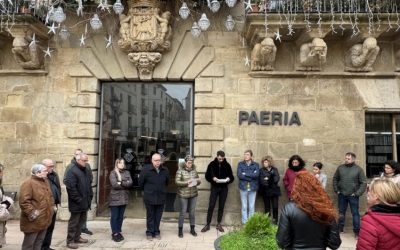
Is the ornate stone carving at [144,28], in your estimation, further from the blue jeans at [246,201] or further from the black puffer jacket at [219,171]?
the blue jeans at [246,201]

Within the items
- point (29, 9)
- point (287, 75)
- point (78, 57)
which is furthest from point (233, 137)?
point (29, 9)

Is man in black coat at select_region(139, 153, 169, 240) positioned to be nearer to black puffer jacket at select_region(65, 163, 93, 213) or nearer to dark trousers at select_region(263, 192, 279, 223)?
black puffer jacket at select_region(65, 163, 93, 213)

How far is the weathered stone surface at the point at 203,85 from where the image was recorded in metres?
9.47

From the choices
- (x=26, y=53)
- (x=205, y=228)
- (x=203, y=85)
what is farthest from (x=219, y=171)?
(x=26, y=53)

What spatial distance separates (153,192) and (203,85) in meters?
3.19

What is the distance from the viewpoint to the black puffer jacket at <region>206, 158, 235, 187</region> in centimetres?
853

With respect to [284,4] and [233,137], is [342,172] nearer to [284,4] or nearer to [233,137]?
[233,137]

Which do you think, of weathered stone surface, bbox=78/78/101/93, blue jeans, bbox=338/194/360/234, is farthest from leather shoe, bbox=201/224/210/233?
weathered stone surface, bbox=78/78/101/93

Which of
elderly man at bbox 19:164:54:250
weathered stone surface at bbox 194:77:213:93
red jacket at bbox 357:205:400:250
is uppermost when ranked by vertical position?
weathered stone surface at bbox 194:77:213:93

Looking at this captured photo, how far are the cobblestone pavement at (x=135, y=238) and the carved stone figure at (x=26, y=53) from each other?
12.8 ft

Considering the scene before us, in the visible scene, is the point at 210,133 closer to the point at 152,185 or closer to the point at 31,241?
the point at 152,185

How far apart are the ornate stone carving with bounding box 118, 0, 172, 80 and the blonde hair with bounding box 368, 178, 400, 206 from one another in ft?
23.4

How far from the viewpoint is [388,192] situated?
2.85m

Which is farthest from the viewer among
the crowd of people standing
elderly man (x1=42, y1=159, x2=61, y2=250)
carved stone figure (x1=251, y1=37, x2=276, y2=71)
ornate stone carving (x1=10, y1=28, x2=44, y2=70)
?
ornate stone carving (x1=10, y1=28, x2=44, y2=70)
